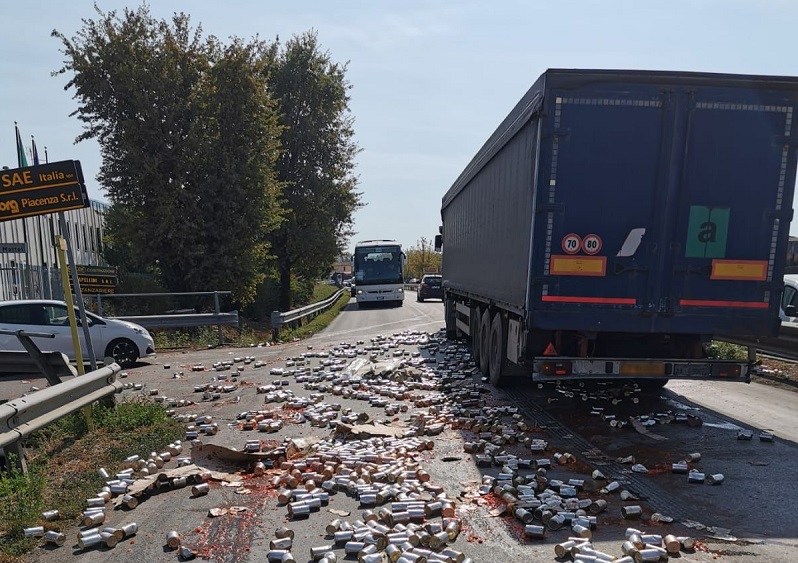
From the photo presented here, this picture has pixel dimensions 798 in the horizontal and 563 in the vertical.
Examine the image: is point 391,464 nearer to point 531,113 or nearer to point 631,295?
point 631,295

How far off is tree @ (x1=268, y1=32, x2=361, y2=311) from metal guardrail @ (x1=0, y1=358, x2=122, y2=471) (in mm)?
24773

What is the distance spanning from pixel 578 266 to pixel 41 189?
23.0 feet

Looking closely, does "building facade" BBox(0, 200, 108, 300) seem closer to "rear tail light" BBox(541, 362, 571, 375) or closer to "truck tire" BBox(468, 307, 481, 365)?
"rear tail light" BBox(541, 362, 571, 375)

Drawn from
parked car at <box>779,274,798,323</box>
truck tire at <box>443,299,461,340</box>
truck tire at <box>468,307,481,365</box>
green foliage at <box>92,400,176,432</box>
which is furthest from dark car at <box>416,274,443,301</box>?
green foliage at <box>92,400,176,432</box>

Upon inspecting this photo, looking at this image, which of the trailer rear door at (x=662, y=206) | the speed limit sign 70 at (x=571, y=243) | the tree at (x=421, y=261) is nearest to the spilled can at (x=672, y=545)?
the trailer rear door at (x=662, y=206)

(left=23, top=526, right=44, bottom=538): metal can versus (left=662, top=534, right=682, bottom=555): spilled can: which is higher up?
(left=662, top=534, right=682, bottom=555): spilled can

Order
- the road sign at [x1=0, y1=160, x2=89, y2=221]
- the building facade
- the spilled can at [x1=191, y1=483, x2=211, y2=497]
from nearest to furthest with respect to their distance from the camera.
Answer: the spilled can at [x1=191, y1=483, x2=211, y2=497], the road sign at [x1=0, y1=160, x2=89, y2=221], the building facade

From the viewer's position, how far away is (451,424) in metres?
7.70

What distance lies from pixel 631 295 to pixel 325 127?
2985cm

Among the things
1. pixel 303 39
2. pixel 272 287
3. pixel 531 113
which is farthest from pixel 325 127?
pixel 531 113

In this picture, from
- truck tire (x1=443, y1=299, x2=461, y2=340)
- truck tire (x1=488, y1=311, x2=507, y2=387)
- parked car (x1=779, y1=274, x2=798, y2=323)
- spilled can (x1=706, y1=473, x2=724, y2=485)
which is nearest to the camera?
spilled can (x1=706, y1=473, x2=724, y2=485)

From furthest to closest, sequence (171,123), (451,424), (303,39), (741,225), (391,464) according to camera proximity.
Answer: (303,39), (171,123), (451,424), (741,225), (391,464)

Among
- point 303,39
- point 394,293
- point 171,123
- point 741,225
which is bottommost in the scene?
point 394,293

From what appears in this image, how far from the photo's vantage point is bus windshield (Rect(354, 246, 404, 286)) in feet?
115
